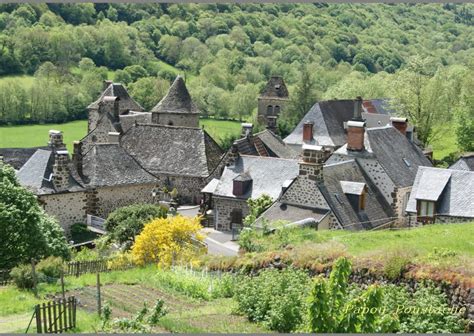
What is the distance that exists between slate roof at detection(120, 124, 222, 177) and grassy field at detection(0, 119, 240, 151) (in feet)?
93.2

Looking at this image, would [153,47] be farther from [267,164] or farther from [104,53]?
[267,164]

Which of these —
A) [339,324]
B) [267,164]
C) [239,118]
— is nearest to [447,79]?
[239,118]

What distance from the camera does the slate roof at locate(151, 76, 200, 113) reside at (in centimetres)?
6000

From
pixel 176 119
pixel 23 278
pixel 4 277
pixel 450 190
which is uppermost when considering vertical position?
pixel 176 119

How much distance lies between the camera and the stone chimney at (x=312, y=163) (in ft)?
106

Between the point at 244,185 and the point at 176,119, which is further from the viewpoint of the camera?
the point at 176,119

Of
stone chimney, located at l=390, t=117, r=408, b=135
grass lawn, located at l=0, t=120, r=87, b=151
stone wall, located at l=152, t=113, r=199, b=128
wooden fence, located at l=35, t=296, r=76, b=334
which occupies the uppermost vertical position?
stone chimney, located at l=390, t=117, r=408, b=135

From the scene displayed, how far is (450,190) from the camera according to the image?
32625 millimetres

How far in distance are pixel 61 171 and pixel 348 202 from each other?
13870 mm

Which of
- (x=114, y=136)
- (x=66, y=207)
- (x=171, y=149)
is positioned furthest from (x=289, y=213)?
(x=114, y=136)

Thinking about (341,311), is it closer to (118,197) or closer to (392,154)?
(392,154)

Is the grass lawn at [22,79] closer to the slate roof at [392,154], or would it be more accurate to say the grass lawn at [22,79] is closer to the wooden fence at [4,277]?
the slate roof at [392,154]

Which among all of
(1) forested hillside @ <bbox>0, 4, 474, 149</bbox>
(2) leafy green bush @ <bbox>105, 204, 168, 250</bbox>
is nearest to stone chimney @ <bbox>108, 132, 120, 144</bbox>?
(2) leafy green bush @ <bbox>105, 204, 168, 250</bbox>

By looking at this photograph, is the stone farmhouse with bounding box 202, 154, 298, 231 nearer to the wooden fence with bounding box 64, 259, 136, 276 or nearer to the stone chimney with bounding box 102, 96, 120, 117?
the wooden fence with bounding box 64, 259, 136, 276
